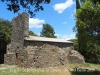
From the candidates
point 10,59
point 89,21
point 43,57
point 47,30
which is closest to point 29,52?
point 43,57

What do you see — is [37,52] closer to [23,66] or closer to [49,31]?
[23,66]

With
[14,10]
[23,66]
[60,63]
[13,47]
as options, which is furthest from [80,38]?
[14,10]

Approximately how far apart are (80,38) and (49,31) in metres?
62.1

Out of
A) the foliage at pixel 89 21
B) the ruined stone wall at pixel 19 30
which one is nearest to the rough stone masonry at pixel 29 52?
the ruined stone wall at pixel 19 30

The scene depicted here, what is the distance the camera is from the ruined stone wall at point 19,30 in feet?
90.4

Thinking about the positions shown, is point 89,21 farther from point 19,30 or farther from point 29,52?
point 19,30

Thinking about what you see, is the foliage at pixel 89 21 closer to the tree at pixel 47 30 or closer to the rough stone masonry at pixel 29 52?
the rough stone masonry at pixel 29 52

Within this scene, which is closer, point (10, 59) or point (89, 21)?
point (89, 21)

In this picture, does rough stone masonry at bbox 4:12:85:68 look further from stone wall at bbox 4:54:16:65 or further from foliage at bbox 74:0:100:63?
foliage at bbox 74:0:100:63

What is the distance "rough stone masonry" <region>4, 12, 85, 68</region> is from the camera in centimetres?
2272

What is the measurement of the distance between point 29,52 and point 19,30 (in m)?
5.93

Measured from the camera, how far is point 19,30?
2808 centimetres

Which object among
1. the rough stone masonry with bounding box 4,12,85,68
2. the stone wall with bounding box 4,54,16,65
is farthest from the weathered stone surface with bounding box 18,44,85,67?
the stone wall with bounding box 4,54,16,65

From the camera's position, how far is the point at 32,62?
2239 cm
